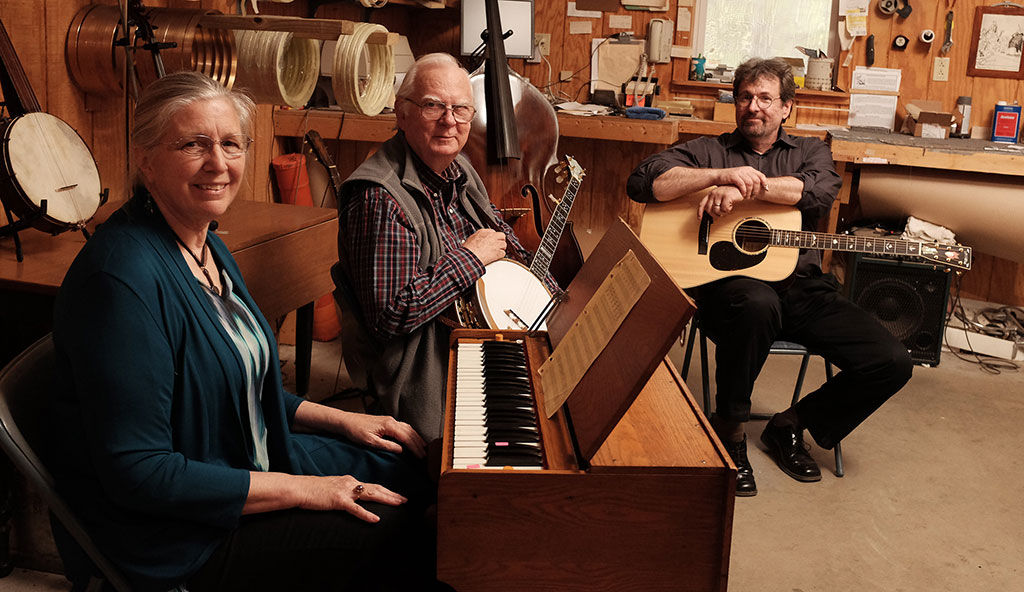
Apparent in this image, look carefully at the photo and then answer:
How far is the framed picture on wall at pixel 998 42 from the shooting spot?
14.8ft

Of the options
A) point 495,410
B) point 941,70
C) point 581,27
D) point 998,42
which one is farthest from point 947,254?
point 581,27

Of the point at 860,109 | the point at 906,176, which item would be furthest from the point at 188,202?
the point at 860,109

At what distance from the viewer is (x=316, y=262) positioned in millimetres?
2775

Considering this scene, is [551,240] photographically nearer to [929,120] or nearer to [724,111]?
[724,111]

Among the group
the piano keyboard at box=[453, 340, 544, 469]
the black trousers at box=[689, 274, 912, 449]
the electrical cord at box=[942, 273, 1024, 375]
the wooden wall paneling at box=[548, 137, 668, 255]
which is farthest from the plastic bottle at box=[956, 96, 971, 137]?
the piano keyboard at box=[453, 340, 544, 469]

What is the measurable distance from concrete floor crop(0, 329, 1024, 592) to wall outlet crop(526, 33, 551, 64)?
2.26m

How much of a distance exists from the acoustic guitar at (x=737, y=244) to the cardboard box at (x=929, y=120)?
1.73 meters

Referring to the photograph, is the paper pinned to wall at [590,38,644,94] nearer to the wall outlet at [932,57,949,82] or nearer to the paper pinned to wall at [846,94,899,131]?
the paper pinned to wall at [846,94,899,131]

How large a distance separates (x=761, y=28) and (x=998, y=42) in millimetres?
1219

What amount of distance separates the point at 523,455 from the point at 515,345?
534mm

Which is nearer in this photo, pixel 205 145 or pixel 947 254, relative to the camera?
pixel 205 145

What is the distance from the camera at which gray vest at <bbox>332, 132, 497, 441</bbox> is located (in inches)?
83.4

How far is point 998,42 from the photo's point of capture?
4547mm

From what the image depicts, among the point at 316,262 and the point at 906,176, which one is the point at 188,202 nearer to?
the point at 316,262
